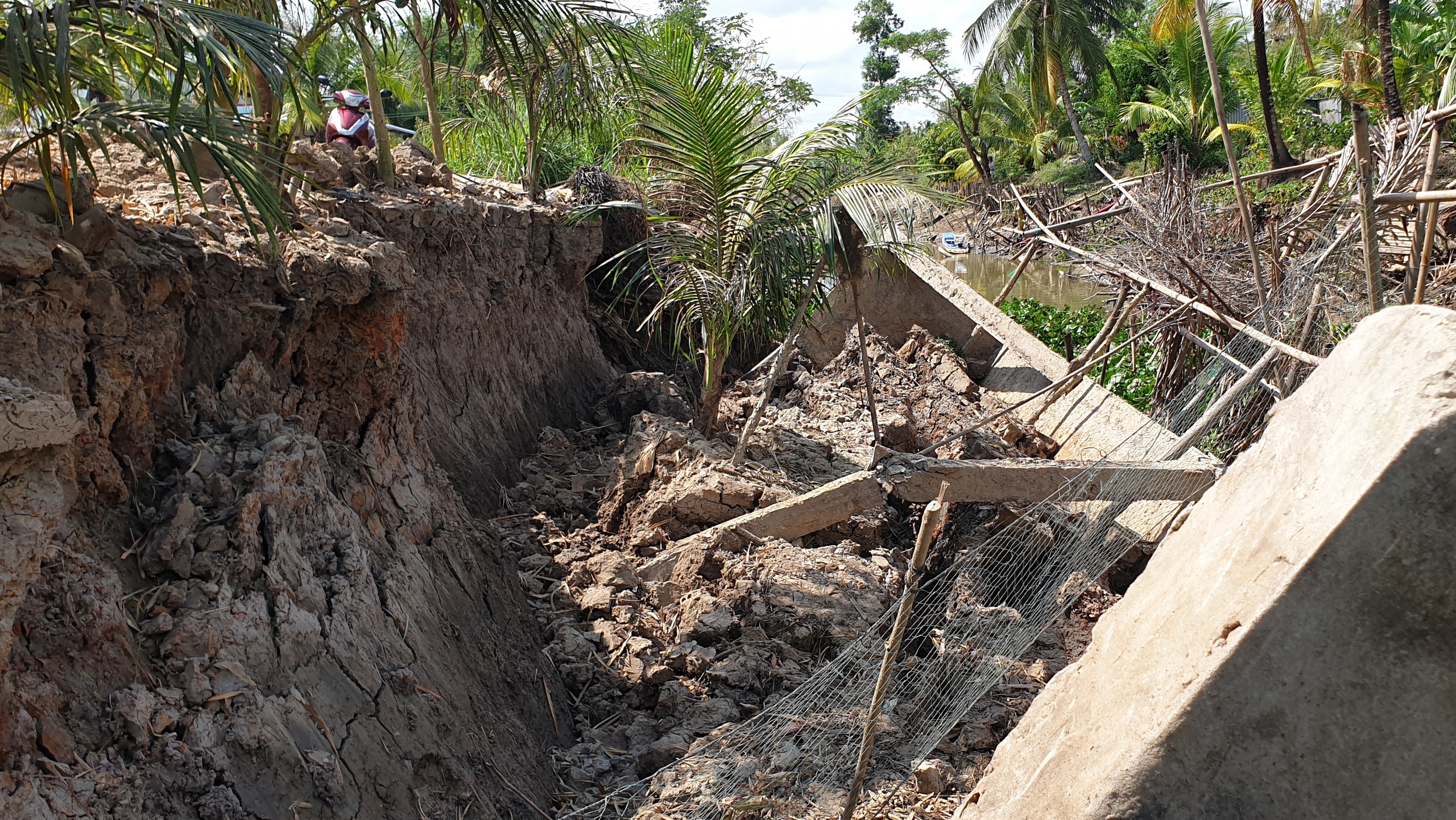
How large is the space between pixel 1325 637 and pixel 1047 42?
27748 millimetres

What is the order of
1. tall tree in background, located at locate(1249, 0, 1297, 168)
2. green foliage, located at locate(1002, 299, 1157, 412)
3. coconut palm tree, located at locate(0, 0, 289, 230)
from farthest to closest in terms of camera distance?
tall tree in background, located at locate(1249, 0, 1297, 168)
green foliage, located at locate(1002, 299, 1157, 412)
coconut palm tree, located at locate(0, 0, 289, 230)

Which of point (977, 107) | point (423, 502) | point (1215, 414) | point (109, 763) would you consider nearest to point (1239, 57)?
point (977, 107)

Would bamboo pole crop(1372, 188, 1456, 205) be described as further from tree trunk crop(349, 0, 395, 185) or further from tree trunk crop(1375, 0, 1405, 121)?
tree trunk crop(1375, 0, 1405, 121)

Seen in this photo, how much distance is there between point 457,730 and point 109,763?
4.40ft

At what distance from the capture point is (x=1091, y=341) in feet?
33.7

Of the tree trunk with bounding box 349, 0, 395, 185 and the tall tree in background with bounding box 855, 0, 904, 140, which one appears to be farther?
the tall tree in background with bounding box 855, 0, 904, 140

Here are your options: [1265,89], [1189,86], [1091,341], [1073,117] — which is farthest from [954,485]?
[1189,86]

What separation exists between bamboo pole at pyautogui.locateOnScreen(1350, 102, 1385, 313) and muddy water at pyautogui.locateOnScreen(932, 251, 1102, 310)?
13.3 m

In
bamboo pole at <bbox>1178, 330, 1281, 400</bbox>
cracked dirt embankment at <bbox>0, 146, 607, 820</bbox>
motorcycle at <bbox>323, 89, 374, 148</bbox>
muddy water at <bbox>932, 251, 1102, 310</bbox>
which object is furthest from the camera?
muddy water at <bbox>932, 251, 1102, 310</bbox>

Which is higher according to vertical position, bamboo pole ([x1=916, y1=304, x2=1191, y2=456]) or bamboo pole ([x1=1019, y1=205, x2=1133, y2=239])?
bamboo pole ([x1=1019, y1=205, x2=1133, y2=239])

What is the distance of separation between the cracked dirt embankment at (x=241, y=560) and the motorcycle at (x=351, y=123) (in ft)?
13.0

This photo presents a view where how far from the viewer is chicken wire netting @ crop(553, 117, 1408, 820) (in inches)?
154

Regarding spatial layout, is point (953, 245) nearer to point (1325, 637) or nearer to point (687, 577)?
point (687, 577)

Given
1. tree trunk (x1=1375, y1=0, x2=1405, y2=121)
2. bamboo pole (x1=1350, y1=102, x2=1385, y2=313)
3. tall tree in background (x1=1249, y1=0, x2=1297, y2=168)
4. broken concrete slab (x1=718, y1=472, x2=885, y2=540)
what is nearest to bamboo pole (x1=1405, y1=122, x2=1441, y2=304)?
bamboo pole (x1=1350, y1=102, x2=1385, y2=313)
